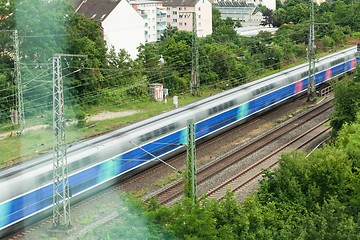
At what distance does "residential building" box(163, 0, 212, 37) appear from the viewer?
62.8m

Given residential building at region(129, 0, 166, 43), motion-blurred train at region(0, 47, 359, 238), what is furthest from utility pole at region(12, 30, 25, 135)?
residential building at region(129, 0, 166, 43)

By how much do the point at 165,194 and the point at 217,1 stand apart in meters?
92.1

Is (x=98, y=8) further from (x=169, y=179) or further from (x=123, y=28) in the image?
(x=169, y=179)

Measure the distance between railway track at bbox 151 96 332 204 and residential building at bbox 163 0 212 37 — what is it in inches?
1383

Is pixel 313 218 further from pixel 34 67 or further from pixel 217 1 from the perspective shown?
pixel 217 1

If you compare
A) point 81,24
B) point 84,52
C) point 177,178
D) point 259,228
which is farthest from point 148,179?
point 81,24

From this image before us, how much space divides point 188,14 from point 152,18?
603 centimetres

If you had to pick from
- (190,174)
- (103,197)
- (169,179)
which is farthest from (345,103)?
(103,197)

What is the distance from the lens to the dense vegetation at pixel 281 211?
38.5ft

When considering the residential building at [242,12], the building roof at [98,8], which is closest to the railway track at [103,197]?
the building roof at [98,8]

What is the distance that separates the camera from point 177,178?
1955 centimetres

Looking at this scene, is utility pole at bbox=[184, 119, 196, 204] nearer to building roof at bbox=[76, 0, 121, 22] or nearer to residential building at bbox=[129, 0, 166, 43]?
building roof at bbox=[76, 0, 121, 22]

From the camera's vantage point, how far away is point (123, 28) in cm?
4219

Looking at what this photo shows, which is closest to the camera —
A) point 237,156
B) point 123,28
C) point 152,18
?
point 237,156
